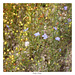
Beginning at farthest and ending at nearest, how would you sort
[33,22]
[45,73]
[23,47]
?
[33,22] → [23,47] → [45,73]

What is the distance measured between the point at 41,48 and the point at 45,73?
614 millimetres

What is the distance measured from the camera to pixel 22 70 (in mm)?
2883

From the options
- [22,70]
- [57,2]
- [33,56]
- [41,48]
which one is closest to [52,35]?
[41,48]

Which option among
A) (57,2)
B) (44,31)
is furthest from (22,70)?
(57,2)

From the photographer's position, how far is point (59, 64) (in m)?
2.92

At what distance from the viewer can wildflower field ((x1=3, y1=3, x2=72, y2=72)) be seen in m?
2.89

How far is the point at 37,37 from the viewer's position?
9.92ft

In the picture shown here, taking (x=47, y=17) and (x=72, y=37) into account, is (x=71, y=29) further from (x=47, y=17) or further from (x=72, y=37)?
(x=47, y=17)

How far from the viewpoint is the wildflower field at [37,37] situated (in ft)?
9.47

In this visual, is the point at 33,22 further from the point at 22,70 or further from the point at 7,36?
the point at 22,70

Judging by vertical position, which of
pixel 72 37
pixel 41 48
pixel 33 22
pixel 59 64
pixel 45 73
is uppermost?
pixel 33 22

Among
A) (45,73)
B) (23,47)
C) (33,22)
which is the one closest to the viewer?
Result: (45,73)

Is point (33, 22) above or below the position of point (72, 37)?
above

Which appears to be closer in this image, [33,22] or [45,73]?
[45,73]
